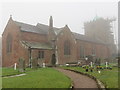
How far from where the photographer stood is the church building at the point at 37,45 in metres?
32.4

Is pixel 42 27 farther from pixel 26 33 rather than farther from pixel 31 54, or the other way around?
pixel 31 54

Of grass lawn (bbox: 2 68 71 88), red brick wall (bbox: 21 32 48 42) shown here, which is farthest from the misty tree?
grass lawn (bbox: 2 68 71 88)

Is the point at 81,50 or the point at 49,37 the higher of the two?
the point at 49,37

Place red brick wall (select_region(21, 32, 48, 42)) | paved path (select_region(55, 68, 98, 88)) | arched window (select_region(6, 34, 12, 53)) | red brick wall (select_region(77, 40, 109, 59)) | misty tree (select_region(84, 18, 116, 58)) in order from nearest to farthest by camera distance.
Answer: paved path (select_region(55, 68, 98, 88))
red brick wall (select_region(21, 32, 48, 42))
arched window (select_region(6, 34, 12, 53))
red brick wall (select_region(77, 40, 109, 59))
misty tree (select_region(84, 18, 116, 58))

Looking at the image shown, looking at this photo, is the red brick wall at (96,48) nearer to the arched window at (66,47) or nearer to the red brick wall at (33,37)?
the arched window at (66,47)

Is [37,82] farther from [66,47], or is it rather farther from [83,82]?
[66,47]

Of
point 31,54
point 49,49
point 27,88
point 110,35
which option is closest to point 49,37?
point 49,49

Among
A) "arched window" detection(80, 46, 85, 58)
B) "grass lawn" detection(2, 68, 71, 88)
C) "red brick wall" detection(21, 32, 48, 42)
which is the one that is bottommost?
"grass lawn" detection(2, 68, 71, 88)

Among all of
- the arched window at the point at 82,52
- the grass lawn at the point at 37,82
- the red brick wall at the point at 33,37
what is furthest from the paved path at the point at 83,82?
the arched window at the point at 82,52

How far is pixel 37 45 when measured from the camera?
3450cm

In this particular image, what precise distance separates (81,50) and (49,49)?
1517 cm

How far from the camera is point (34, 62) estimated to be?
1014 inches

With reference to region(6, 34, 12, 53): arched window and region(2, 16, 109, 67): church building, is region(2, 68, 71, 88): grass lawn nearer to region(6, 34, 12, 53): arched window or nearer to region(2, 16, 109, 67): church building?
region(2, 16, 109, 67): church building

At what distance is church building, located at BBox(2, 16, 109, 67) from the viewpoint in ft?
106
